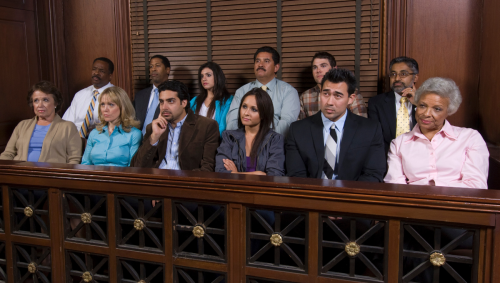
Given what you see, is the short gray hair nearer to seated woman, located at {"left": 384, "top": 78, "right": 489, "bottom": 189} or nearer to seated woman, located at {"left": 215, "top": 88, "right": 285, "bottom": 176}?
seated woman, located at {"left": 384, "top": 78, "right": 489, "bottom": 189}

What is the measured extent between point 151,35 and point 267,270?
10.4 ft

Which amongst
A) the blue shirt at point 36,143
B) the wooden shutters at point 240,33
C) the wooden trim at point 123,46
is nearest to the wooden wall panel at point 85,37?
the wooden trim at point 123,46

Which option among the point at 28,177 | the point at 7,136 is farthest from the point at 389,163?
the point at 7,136

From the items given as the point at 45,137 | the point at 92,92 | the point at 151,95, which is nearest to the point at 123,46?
the point at 92,92

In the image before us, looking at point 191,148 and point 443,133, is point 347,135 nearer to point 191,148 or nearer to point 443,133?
point 443,133

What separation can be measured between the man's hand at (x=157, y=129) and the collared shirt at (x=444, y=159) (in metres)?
1.45

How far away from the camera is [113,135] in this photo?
2.79 metres

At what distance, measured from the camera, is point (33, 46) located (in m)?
3.85

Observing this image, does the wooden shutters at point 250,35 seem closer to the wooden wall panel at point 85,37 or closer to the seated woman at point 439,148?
the wooden wall panel at point 85,37

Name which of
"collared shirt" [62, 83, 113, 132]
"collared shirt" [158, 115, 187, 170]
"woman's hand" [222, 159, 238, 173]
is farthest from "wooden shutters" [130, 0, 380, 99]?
"woman's hand" [222, 159, 238, 173]

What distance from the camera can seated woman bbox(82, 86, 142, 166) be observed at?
9.04ft

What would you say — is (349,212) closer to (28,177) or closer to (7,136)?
(28,177)

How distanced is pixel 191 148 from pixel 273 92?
3.18 ft

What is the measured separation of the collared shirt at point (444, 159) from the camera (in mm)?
2027
